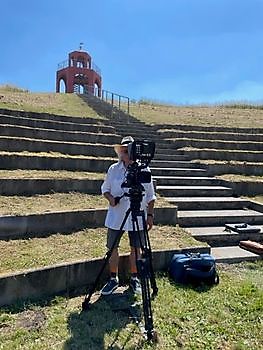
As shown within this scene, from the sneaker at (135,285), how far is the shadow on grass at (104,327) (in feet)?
0.41

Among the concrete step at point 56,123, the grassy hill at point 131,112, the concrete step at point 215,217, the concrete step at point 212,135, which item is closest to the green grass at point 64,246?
the concrete step at point 215,217

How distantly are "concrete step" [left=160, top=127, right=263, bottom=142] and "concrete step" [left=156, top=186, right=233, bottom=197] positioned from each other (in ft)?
13.0

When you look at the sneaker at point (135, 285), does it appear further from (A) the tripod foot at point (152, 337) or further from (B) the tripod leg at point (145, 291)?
(A) the tripod foot at point (152, 337)

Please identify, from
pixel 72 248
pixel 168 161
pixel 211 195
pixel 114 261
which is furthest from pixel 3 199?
pixel 168 161

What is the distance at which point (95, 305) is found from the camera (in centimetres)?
345

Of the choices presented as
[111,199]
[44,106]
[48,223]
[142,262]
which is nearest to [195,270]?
[142,262]

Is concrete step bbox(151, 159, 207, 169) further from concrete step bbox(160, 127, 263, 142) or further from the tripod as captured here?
the tripod

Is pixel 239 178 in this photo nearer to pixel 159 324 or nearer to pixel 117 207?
pixel 117 207

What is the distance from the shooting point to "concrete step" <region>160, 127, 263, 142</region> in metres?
11.6

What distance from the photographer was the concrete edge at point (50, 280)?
10.9 feet

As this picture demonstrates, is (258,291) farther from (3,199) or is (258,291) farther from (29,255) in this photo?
(3,199)

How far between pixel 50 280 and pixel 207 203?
3.98m

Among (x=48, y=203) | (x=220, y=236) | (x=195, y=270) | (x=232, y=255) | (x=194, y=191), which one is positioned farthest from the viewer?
(x=194, y=191)

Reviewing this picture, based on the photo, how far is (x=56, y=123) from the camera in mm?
9641
